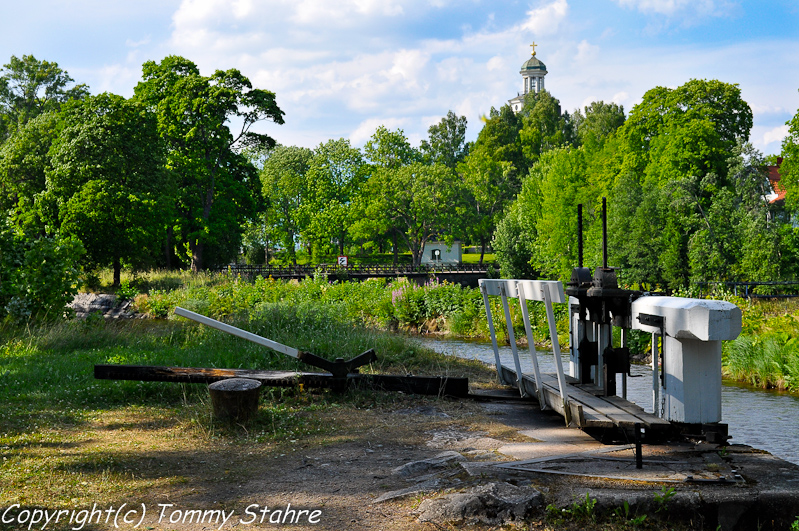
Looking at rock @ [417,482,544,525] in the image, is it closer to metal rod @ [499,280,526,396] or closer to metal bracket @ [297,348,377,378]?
metal rod @ [499,280,526,396]

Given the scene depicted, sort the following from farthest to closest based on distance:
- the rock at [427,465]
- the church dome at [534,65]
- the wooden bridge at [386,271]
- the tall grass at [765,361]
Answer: the church dome at [534,65] < the wooden bridge at [386,271] < the tall grass at [765,361] < the rock at [427,465]

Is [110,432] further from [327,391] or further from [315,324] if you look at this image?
[315,324]

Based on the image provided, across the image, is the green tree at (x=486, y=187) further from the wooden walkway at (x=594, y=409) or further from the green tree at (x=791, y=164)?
the wooden walkway at (x=594, y=409)

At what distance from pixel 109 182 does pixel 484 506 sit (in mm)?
29895

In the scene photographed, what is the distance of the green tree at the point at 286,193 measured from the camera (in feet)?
193

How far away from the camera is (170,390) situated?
9289 millimetres

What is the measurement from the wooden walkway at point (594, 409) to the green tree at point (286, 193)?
163 ft

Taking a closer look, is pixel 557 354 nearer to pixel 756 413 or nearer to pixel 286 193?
pixel 756 413

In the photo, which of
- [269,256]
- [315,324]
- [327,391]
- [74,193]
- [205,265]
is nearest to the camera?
[327,391]

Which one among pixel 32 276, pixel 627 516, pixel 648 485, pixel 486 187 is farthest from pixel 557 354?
pixel 486 187

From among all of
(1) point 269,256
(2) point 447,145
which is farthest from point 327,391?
(2) point 447,145

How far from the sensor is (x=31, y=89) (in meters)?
44.0

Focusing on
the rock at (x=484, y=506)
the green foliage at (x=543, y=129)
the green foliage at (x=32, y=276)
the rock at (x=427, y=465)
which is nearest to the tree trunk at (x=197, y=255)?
the green foliage at (x=32, y=276)

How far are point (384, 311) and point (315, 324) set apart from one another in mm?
12697
